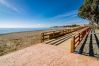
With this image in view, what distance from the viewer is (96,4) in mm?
24391

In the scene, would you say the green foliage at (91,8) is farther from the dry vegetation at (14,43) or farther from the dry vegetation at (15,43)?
the dry vegetation at (14,43)

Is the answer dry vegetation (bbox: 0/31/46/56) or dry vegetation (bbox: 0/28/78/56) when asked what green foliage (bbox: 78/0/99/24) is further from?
dry vegetation (bbox: 0/31/46/56)

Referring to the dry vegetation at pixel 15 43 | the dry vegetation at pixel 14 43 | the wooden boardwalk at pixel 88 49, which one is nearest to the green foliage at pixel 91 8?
the dry vegetation at pixel 15 43

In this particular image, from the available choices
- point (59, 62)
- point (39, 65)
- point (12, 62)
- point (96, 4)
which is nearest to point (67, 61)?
point (59, 62)

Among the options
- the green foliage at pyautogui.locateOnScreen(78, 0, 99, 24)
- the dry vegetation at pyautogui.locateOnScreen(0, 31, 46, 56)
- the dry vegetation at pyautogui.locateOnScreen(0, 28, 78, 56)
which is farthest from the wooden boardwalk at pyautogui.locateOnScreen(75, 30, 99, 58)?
the green foliage at pyautogui.locateOnScreen(78, 0, 99, 24)

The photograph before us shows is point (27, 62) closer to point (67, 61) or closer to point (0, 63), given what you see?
point (0, 63)

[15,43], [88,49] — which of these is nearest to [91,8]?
[15,43]

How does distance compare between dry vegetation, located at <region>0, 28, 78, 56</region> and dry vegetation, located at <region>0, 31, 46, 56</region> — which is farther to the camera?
dry vegetation, located at <region>0, 31, 46, 56</region>

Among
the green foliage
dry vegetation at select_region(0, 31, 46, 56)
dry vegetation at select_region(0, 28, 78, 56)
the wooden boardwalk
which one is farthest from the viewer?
the green foliage

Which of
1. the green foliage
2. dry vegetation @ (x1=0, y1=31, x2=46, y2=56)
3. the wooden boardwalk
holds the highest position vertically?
the green foliage

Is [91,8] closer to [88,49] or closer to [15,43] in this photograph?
[15,43]

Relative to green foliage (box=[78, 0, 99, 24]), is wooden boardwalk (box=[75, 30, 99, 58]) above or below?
below

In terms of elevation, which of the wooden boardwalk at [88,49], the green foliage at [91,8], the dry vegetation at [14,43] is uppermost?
the green foliage at [91,8]

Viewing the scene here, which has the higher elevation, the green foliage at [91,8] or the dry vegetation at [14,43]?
the green foliage at [91,8]
